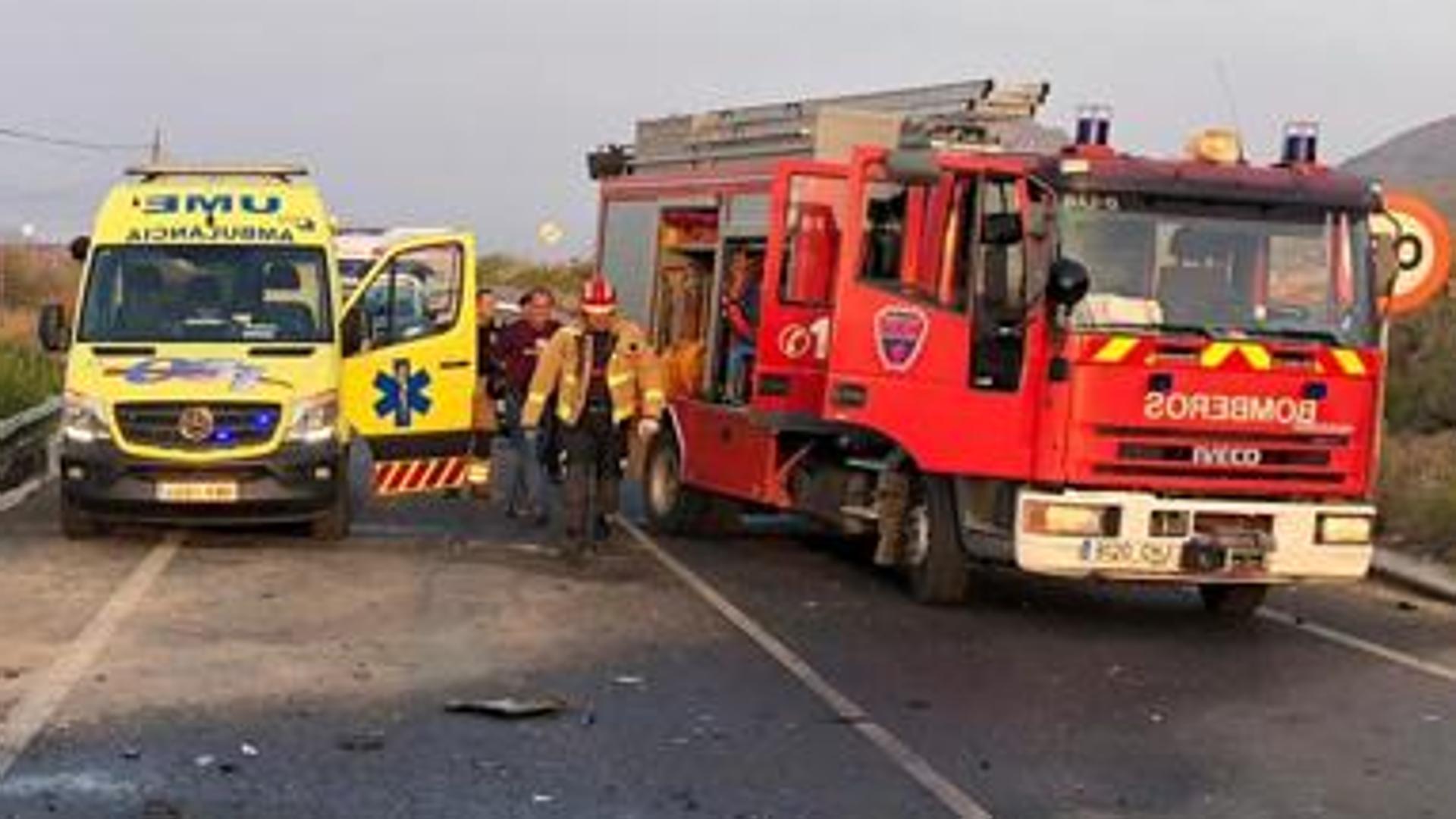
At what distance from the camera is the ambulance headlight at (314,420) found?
14.3 metres

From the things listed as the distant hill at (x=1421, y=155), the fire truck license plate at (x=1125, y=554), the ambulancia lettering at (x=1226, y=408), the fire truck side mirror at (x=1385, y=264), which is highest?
the distant hill at (x=1421, y=155)

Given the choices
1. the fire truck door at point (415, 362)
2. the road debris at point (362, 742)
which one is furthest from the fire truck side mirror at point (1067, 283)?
the fire truck door at point (415, 362)

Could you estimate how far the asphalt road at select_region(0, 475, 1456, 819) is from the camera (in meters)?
7.84

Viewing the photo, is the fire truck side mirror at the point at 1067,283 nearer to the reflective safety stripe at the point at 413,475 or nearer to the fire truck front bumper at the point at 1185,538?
A: the fire truck front bumper at the point at 1185,538

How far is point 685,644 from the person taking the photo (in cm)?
1109

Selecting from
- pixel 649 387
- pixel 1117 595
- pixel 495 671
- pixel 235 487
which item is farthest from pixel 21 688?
pixel 1117 595

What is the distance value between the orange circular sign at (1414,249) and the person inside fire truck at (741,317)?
168 inches

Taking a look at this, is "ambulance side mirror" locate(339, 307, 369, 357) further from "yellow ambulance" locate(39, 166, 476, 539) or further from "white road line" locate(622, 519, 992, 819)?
"white road line" locate(622, 519, 992, 819)

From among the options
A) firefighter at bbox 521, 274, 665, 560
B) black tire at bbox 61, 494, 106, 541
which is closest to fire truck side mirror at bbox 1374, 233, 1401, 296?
firefighter at bbox 521, 274, 665, 560

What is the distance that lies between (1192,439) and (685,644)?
298 centimetres

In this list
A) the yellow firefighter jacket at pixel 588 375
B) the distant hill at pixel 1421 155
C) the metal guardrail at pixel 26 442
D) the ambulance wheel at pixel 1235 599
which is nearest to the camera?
the ambulance wheel at pixel 1235 599

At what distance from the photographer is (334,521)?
A: 14.8 meters

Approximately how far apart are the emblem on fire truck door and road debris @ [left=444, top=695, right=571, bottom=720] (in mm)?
3982

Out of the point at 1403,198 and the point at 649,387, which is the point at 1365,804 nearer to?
the point at 1403,198
